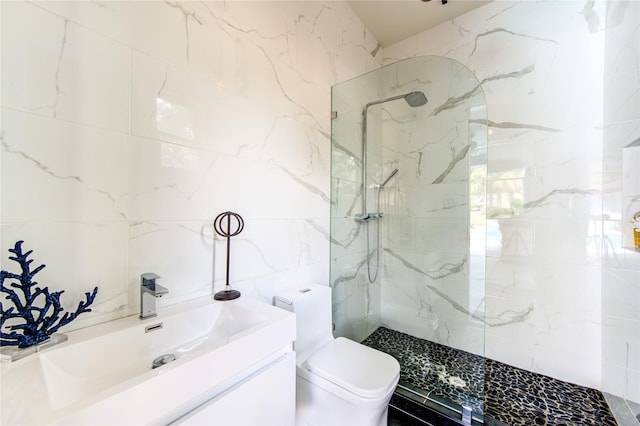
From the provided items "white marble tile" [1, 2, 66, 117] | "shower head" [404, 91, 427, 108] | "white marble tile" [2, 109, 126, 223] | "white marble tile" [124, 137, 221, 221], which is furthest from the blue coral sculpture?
"shower head" [404, 91, 427, 108]

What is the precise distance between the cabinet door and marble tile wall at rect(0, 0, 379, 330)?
19.0 inches

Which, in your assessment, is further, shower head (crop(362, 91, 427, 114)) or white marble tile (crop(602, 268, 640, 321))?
shower head (crop(362, 91, 427, 114))

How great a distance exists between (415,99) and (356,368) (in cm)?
194

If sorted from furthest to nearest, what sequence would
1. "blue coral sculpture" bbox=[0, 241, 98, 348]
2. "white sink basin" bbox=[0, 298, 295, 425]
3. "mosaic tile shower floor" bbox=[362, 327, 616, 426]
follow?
1. "mosaic tile shower floor" bbox=[362, 327, 616, 426]
2. "blue coral sculpture" bbox=[0, 241, 98, 348]
3. "white sink basin" bbox=[0, 298, 295, 425]

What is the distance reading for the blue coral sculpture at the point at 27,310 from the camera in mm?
638

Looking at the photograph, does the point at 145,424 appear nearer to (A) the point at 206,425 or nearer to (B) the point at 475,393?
(A) the point at 206,425

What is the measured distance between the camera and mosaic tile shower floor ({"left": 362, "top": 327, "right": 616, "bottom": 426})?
1.46m

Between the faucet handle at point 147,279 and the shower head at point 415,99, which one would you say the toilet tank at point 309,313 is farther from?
the shower head at point 415,99

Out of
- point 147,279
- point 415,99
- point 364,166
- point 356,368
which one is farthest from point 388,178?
point 147,279

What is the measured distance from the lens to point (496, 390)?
66.4 inches

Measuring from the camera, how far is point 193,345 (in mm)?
965

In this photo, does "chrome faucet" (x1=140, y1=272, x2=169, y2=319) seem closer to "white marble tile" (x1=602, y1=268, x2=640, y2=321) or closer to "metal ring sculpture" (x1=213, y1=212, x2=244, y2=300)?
"metal ring sculpture" (x1=213, y1=212, x2=244, y2=300)

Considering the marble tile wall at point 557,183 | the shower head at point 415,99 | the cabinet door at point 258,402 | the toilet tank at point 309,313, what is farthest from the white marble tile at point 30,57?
the marble tile wall at point 557,183

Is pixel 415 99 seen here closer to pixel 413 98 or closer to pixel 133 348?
pixel 413 98
